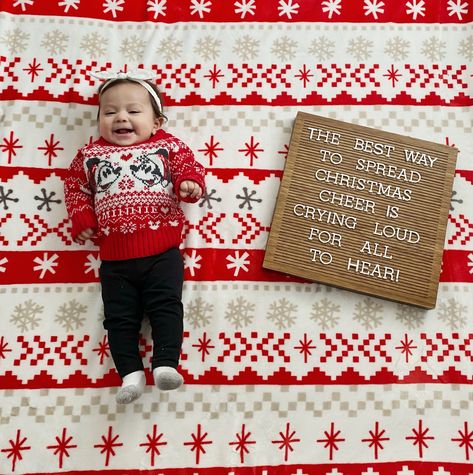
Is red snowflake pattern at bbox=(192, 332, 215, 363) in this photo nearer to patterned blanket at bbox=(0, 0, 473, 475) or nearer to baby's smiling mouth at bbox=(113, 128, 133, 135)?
patterned blanket at bbox=(0, 0, 473, 475)

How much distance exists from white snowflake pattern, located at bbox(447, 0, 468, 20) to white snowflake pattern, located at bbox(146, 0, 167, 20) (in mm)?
703

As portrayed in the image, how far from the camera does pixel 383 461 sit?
109 cm

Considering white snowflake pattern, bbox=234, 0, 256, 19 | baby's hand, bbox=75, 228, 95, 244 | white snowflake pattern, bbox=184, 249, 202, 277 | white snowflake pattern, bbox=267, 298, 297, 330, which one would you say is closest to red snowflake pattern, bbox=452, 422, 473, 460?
white snowflake pattern, bbox=267, 298, 297, 330

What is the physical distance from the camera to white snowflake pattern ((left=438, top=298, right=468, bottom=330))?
1.17m

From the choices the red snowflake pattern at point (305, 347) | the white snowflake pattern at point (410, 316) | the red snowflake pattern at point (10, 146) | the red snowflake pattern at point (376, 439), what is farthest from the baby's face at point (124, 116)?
the red snowflake pattern at point (376, 439)

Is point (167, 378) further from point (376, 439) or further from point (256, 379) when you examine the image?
point (376, 439)

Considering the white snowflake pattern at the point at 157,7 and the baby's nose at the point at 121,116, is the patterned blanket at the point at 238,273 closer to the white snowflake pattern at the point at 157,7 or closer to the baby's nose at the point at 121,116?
the white snowflake pattern at the point at 157,7

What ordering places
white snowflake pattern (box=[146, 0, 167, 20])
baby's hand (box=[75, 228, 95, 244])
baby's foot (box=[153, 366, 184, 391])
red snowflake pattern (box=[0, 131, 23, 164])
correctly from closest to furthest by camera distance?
baby's foot (box=[153, 366, 184, 391])
baby's hand (box=[75, 228, 95, 244])
red snowflake pattern (box=[0, 131, 23, 164])
white snowflake pattern (box=[146, 0, 167, 20])

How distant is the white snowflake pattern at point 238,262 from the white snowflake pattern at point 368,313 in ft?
0.83

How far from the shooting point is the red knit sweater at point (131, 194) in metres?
1.13

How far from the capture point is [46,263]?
1.20 m

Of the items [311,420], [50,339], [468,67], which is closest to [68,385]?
[50,339]

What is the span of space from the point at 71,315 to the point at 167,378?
0.87ft

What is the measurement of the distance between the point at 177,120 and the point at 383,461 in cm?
85
